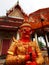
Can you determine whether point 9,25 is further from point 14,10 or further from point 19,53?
point 19,53

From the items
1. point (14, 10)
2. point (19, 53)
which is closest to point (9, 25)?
point (14, 10)

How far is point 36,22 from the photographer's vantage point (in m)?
4.09

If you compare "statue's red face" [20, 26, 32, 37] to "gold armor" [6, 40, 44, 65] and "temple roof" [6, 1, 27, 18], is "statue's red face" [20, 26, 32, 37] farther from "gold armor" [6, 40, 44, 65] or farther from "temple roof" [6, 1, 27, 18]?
"temple roof" [6, 1, 27, 18]

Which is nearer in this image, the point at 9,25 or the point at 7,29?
the point at 7,29

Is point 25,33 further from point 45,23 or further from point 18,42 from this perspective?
point 45,23

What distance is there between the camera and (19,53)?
306cm

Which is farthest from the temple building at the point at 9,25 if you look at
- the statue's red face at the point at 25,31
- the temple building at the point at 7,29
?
the statue's red face at the point at 25,31

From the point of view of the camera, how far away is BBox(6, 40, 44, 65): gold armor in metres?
2.93

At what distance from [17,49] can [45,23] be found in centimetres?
104

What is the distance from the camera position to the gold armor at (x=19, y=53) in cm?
293

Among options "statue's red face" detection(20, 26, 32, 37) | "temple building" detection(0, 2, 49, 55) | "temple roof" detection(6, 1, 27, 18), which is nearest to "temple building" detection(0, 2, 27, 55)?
"temple building" detection(0, 2, 49, 55)

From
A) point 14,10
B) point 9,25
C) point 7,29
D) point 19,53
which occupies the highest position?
point 14,10

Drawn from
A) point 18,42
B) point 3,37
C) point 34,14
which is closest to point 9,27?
point 3,37

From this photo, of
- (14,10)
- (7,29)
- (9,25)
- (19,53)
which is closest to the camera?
(19,53)
